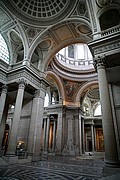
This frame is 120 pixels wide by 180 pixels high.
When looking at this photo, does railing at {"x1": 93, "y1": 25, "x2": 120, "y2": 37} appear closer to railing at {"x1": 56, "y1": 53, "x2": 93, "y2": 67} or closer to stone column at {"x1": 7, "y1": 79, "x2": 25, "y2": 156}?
stone column at {"x1": 7, "y1": 79, "x2": 25, "y2": 156}

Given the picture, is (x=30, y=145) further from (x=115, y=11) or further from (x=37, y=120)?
(x=115, y=11)

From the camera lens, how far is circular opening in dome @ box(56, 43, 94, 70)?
2116cm

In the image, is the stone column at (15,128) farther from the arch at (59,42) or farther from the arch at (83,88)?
the arch at (83,88)

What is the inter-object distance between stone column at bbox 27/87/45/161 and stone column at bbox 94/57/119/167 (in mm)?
6190

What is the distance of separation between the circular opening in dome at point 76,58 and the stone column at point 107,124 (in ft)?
45.1

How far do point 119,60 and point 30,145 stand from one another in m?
8.56

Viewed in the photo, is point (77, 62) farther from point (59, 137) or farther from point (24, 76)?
point (24, 76)

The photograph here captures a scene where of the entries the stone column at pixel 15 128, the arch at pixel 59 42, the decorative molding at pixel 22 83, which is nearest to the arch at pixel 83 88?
the arch at pixel 59 42

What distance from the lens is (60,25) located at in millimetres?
10844

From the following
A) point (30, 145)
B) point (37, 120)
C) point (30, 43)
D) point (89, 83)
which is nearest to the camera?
point (30, 145)

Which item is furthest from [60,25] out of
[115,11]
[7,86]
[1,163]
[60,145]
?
[60,145]

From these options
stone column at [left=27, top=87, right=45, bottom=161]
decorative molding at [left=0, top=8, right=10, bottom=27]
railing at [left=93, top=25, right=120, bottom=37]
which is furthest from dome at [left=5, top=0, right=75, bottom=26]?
stone column at [left=27, top=87, right=45, bottom=161]

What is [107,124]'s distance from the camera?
573 centimetres

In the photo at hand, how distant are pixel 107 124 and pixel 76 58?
730 inches
